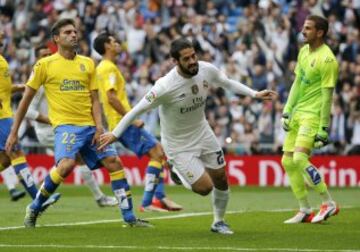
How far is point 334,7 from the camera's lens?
2948cm

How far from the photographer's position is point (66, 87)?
48.0 ft

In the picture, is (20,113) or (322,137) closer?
(20,113)

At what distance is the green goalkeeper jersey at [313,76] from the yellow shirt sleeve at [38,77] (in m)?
3.36

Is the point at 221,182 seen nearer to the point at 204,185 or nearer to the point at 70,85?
the point at 204,185

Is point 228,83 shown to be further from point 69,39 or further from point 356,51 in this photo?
point 356,51

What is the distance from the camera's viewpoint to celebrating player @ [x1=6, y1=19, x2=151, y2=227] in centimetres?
1443

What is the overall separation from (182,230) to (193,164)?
103cm

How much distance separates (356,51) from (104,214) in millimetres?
12821

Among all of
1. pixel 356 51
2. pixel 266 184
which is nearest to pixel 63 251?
pixel 266 184

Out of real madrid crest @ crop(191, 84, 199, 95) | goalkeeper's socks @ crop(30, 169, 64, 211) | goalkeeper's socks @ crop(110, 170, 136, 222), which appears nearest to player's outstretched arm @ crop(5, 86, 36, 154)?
goalkeeper's socks @ crop(30, 169, 64, 211)

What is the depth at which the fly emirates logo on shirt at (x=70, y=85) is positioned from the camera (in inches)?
575

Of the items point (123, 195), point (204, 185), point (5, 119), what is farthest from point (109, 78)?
point (204, 185)

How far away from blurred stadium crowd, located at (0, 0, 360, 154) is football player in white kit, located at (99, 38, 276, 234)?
488 inches

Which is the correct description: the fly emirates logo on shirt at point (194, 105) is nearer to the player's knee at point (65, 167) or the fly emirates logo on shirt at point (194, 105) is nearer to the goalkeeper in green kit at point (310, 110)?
the player's knee at point (65, 167)
